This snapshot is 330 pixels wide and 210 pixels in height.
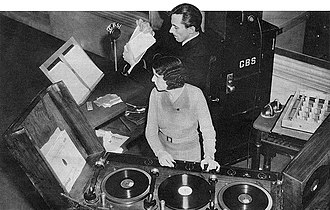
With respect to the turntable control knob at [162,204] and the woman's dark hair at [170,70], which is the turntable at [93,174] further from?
the woman's dark hair at [170,70]

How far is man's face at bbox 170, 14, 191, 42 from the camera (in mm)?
4016

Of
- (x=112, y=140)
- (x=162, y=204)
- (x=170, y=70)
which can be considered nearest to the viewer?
(x=162, y=204)

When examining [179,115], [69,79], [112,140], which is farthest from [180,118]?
[69,79]

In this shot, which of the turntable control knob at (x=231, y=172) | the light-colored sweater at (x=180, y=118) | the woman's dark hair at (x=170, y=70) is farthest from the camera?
the light-colored sweater at (x=180, y=118)

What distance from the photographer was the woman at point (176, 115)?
332 cm

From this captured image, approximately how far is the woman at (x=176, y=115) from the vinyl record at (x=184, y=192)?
0.50m

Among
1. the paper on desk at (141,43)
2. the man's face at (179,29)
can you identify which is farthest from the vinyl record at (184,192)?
the paper on desk at (141,43)

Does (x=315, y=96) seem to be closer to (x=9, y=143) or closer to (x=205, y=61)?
(x=205, y=61)

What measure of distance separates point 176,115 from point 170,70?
401 millimetres

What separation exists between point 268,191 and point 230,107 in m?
2.11

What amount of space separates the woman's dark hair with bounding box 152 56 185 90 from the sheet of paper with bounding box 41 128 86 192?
2.54ft

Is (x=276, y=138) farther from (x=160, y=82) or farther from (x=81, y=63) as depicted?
(x=81, y=63)

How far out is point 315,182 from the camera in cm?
257

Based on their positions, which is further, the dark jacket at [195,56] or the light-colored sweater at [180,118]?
the dark jacket at [195,56]
